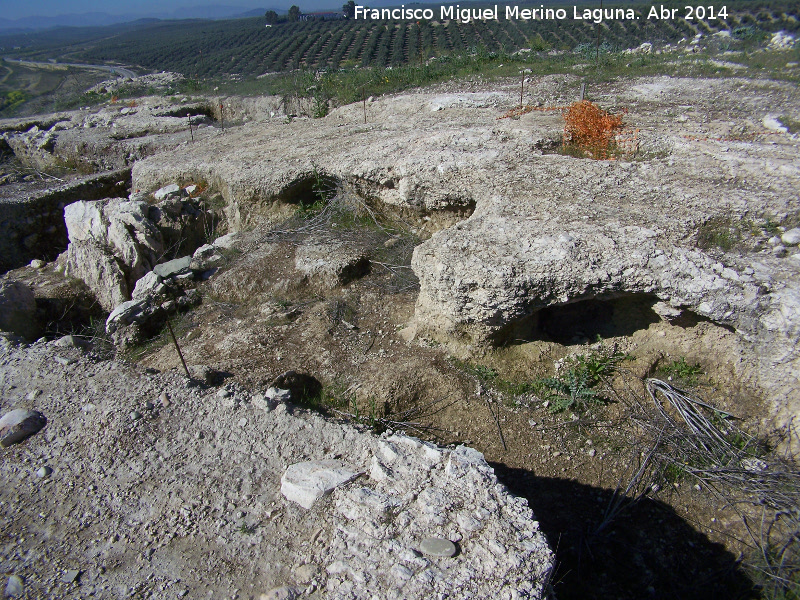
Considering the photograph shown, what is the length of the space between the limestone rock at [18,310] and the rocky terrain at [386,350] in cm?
4

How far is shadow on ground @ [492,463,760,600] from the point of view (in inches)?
117

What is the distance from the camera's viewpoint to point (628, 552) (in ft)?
10.3

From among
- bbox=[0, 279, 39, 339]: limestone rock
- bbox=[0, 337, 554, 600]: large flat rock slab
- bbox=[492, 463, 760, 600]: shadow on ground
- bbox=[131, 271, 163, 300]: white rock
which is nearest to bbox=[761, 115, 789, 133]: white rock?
bbox=[492, 463, 760, 600]: shadow on ground

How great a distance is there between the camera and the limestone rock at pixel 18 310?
528 centimetres

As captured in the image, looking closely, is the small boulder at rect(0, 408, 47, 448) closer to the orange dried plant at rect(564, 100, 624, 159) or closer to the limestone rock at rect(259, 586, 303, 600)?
the limestone rock at rect(259, 586, 303, 600)

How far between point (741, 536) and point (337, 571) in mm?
2684

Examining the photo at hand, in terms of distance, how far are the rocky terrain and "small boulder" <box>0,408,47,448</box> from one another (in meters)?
0.08

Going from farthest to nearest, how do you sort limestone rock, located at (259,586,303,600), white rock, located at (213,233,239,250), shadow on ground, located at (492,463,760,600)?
white rock, located at (213,233,239,250)
shadow on ground, located at (492,463,760,600)
limestone rock, located at (259,586,303,600)

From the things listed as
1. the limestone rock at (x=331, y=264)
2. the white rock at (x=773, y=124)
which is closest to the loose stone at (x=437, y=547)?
the limestone rock at (x=331, y=264)

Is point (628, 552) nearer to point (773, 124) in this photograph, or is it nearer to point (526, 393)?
point (526, 393)

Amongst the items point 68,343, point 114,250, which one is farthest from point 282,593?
point 114,250

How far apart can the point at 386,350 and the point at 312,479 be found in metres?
1.89

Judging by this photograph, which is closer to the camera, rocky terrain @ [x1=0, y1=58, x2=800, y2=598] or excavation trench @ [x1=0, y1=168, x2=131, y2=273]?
rocky terrain @ [x1=0, y1=58, x2=800, y2=598]

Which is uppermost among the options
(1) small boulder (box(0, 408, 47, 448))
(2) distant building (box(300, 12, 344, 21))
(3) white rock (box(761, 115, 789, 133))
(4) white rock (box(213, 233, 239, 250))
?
(2) distant building (box(300, 12, 344, 21))
